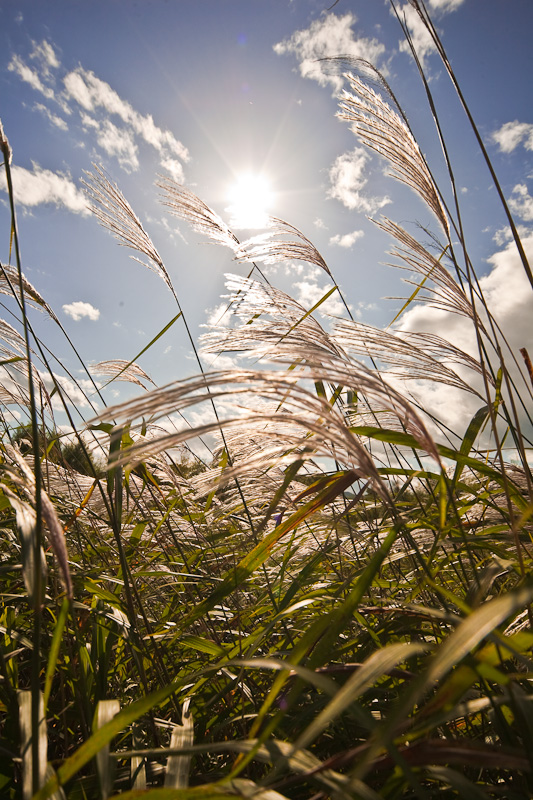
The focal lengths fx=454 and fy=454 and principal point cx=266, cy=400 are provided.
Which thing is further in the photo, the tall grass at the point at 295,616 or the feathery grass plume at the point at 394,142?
the feathery grass plume at the point at 394,142

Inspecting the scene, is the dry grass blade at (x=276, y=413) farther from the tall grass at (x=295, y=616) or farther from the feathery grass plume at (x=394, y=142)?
the feathery grass plume at (x=394, y=142)

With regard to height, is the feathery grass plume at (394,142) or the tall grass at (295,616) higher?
the feathery grass plume at (394,142)

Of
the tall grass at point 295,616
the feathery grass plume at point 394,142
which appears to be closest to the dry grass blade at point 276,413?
the tall grass at point 295,616

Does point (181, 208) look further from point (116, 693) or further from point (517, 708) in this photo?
point (517, 708)

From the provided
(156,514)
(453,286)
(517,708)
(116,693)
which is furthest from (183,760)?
(156,514)

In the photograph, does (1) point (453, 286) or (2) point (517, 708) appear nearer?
(2) point (517, 708)

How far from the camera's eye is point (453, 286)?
156 cm

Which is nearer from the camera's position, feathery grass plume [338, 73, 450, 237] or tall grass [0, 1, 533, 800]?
tall grass [0, 1, 533, 800]

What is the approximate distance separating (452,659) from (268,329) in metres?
1.08

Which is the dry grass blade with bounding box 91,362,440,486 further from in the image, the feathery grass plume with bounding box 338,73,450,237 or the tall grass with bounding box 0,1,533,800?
the feathery grass plume with bounding box 338,73,450,237

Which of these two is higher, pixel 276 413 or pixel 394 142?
pixel 394 142

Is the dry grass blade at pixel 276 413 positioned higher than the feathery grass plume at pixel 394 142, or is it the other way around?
the feathery grass plume at pixel 394 142

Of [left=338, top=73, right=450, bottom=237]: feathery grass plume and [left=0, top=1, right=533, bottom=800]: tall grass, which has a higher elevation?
[left=338, top=73, right=450, bottom=237]: feathery grass plume

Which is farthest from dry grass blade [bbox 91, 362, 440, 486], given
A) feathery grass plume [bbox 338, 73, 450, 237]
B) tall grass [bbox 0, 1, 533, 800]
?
feathery grass plume [bbox 338, 73, 450, 237]
